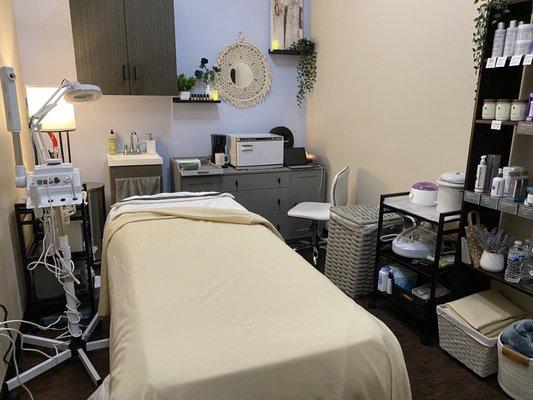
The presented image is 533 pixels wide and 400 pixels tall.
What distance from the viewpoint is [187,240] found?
2137 mm

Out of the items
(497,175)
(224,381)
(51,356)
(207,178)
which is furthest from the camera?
(207,178)

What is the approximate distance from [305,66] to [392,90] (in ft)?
4.23

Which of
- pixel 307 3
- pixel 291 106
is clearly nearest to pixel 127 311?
pixel 291 106

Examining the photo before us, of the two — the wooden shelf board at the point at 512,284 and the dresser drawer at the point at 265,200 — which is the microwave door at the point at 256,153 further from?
the wooden shelf board at the point at 512,284

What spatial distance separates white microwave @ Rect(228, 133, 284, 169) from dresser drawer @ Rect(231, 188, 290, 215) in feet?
0.79

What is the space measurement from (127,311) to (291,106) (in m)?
3.23

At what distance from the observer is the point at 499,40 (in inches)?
76.9

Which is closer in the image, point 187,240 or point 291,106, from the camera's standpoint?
point 187,240

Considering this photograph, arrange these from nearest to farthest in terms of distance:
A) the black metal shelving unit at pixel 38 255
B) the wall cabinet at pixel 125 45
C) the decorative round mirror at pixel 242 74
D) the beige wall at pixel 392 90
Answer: the black metal shelving unit at pixel 38 255 → the beige wall at pixel 392 90 → the wall cabinet at pixel 125 45 → the decorative round mirror at pixel 242 74

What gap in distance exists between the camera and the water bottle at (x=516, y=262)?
199 centimetres

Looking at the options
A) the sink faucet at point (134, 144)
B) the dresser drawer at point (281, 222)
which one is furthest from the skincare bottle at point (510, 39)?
the sink faucet at point (134, 144)

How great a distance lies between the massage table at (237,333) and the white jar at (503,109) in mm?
1209

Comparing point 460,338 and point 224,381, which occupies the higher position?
point 224,381

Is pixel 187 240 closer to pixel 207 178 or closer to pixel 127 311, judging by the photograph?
pixel 127 311
